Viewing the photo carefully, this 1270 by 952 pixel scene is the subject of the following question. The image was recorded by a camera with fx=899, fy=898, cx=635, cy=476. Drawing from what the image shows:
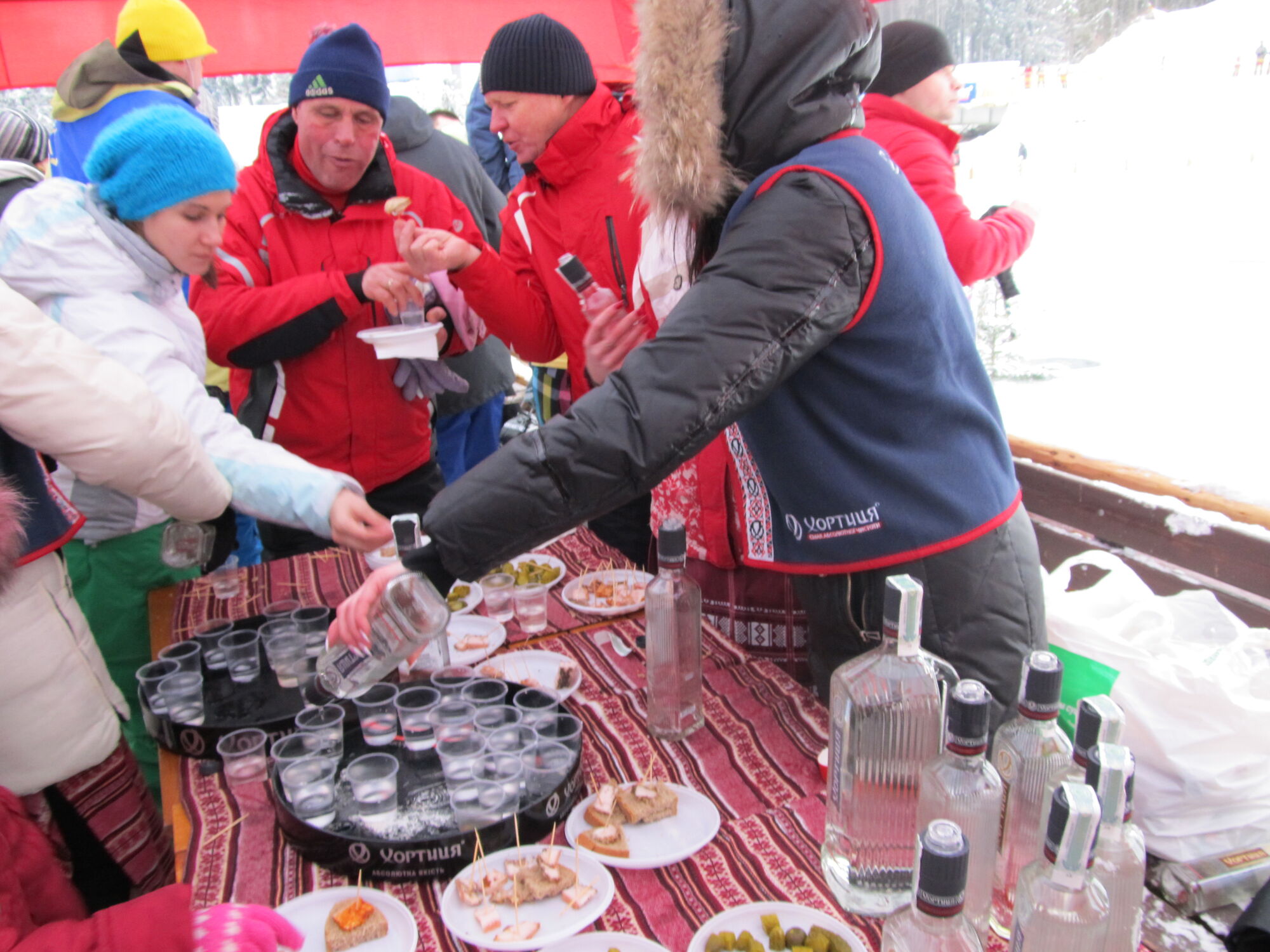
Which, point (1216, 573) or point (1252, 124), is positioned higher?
point (1252, 124)

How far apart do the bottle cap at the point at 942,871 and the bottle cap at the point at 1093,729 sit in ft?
0.62

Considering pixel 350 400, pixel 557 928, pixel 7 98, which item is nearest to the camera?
pixel 557 928

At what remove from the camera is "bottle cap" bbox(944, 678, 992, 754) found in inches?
34.4

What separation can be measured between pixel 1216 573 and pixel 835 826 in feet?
6.10

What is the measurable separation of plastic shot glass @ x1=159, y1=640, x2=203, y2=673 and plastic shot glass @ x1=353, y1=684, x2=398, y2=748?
1.50ft

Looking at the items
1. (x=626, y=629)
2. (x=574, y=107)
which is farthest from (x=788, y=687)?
(x=574, y=107)

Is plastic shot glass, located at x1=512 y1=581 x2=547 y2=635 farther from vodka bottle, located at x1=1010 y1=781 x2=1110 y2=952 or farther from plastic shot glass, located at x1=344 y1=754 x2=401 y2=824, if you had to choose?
vodka bottle, located at x1=1010 y1=781 x2=1110 y2=952

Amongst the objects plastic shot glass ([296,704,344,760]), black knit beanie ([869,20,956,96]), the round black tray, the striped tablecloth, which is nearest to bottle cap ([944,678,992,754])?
the striped tablecloth

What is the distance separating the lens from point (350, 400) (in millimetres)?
2789

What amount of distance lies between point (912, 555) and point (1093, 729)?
0.48m

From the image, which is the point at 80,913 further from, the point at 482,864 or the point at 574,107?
the point at 574,107

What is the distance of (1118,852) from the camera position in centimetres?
83

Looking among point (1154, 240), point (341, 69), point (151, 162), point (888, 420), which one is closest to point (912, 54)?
point (1154, 240)

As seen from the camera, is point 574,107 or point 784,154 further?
point 574,107
